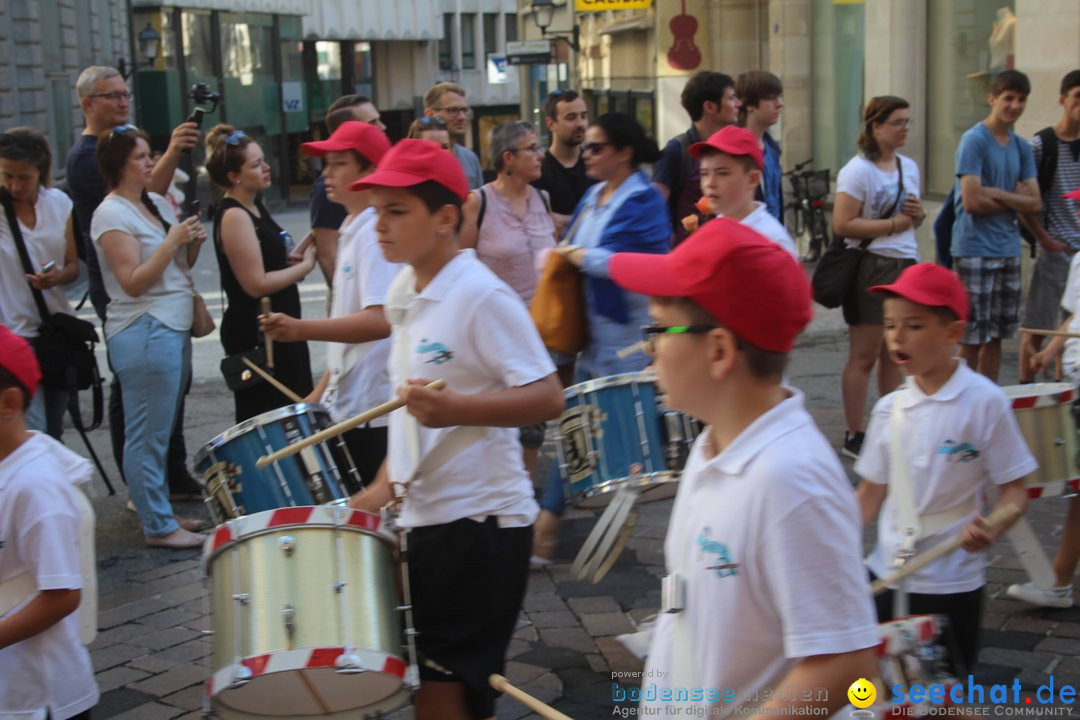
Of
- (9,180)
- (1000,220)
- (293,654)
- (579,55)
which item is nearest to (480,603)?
(293,654)

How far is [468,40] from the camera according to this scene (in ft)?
196

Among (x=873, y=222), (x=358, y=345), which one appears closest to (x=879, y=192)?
(x=873, y=222)

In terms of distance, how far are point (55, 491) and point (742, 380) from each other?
1714mm

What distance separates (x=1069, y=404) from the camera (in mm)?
4805

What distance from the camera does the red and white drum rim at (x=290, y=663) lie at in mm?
2955

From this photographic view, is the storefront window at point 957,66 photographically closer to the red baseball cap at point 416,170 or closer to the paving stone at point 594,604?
the paving stone at point 594,604

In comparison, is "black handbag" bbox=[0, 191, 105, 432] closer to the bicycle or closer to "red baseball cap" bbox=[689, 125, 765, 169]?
"red baseball cap" bbox=[689, 125, 765, 169]

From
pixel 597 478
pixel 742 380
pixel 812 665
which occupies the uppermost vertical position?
pixel 742 380

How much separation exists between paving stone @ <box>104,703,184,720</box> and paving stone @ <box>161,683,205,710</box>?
0.03 metres

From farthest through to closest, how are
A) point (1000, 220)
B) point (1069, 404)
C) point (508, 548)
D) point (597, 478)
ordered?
point (1000, 220), point (597, 478), point (1069, 404), point (508, 548)

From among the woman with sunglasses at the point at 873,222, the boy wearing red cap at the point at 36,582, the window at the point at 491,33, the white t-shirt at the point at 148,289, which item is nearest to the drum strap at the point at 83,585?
the boy wearing red cap at the point at 36,582

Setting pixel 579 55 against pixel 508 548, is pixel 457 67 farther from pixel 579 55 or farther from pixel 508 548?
pixel 508 548

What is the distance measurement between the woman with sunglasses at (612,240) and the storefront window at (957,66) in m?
7.53

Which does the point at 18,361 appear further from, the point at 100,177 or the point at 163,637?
the point at 100,177
